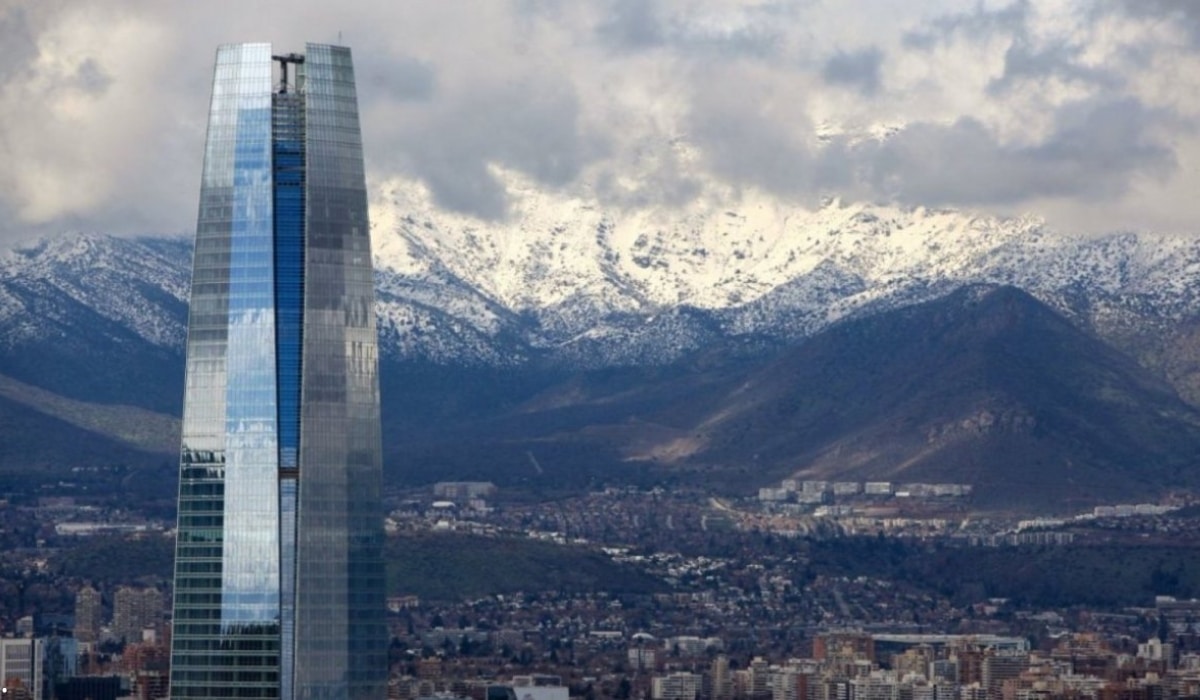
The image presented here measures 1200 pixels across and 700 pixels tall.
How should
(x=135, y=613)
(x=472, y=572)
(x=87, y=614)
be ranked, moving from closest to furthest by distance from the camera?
(x=135, y=613) → (x=87, y=614) → (x=472, y=572)

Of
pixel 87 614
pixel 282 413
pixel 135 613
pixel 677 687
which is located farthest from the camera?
pixel 87 614

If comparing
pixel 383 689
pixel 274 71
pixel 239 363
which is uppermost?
pixel 274 71

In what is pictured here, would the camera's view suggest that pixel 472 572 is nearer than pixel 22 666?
No

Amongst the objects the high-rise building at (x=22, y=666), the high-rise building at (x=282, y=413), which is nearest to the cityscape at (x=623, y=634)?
the high-rise building at (x=22, y=666)

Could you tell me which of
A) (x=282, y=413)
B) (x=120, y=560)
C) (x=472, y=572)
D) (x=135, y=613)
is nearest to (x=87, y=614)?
(x=135, y=613)

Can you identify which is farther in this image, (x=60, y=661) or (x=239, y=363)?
(x=60, y=661)

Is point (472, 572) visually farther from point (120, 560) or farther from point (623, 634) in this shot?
point (120, 560)

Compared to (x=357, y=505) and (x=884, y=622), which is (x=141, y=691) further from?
(x=884, y=622)

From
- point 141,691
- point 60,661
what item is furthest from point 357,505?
point 60,661

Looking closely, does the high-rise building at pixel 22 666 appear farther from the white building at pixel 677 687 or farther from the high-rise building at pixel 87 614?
the white building at pixel 677 687
